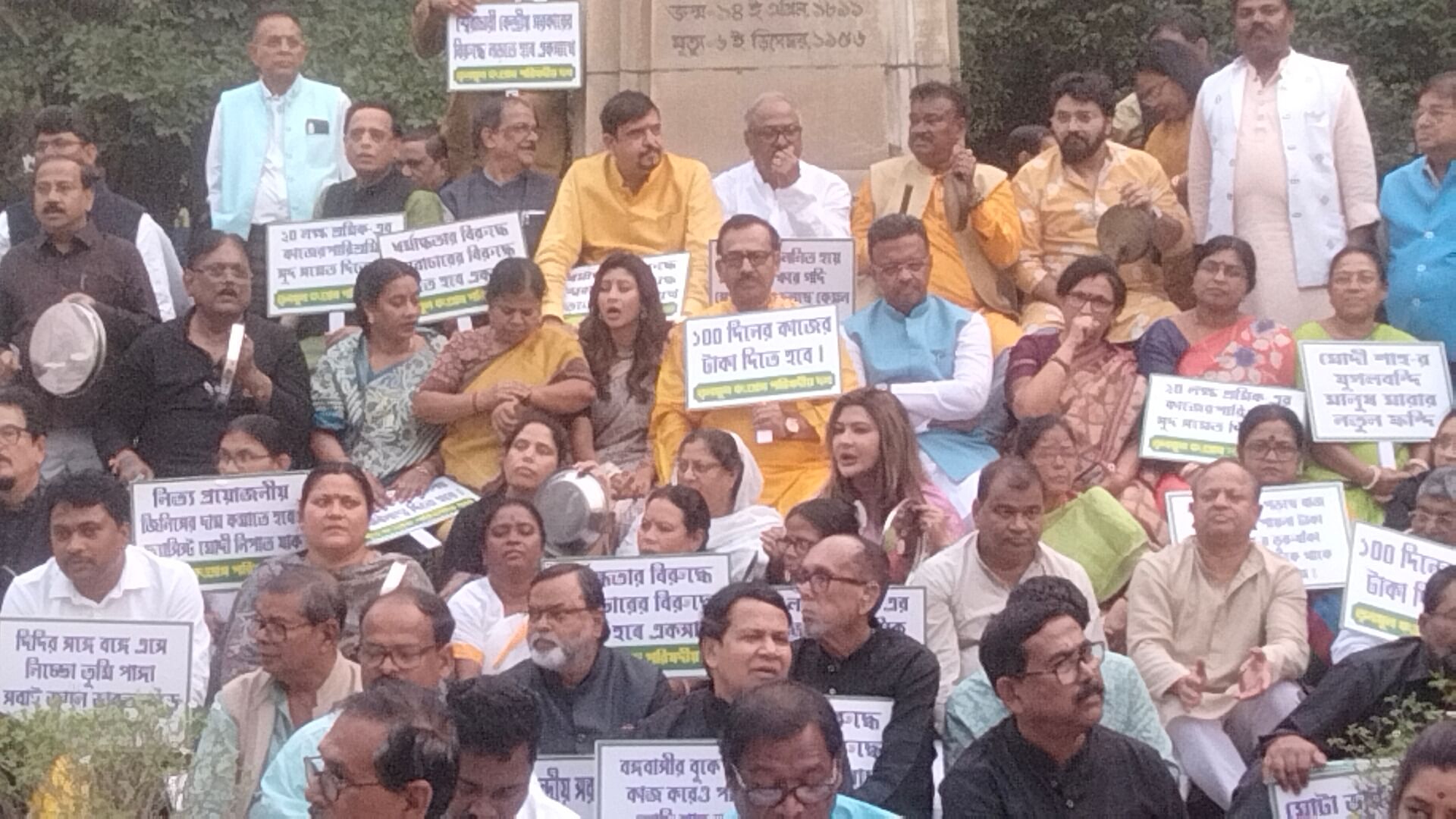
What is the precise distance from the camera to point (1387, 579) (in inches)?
351

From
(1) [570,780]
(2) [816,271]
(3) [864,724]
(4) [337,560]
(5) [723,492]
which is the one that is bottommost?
(1) [570,780]

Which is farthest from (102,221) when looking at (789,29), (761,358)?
(789,29)

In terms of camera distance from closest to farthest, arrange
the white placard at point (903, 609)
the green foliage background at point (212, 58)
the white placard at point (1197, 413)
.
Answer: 1. the white placard at point (903, 609)
2. the white placard at point (1197, 413)
3. the green foliage background at point (212, 58)

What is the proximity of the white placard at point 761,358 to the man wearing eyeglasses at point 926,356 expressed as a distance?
11.3 inches

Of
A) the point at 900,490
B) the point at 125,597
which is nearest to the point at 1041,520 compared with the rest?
the point at 900,490

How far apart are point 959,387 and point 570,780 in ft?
10.7

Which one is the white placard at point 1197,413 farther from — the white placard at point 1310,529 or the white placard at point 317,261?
the white placard at point 317,261

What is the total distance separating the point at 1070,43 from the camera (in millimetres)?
20875

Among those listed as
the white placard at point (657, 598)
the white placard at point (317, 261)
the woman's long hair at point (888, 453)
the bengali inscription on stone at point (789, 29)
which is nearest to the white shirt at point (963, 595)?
the white placard at point (657, 598)

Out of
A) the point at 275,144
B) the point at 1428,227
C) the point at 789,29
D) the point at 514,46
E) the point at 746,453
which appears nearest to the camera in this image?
the point at 746,453

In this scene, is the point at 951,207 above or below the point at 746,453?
above

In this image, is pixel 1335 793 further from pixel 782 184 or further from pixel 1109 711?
pixel 782 184

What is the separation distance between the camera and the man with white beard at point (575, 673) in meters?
8.15

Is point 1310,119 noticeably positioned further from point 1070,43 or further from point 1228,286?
point 1070,43
